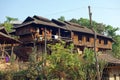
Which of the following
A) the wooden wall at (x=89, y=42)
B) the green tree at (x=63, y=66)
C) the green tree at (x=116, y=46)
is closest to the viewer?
the green tree at (x=63, y=66)

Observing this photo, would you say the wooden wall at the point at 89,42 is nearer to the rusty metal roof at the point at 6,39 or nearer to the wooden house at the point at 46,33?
the wooden house at the point at 46,33

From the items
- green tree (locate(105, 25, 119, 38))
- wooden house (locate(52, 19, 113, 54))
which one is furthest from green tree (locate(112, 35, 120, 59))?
wooden house (locate(52, 19, 113, 54))

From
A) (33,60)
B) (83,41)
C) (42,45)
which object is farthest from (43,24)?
(33,60)

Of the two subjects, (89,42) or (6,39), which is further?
(89,42)

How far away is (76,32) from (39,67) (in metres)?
20.8

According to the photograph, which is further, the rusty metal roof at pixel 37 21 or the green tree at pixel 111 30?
the green tree at pixel 111 30

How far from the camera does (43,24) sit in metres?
38.4

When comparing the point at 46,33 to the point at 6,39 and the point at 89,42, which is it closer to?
the point at 6,39

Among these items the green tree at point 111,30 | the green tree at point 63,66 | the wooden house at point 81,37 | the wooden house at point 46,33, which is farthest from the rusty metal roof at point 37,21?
the green tree at point 111,30

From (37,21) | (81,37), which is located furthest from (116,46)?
(37,21)

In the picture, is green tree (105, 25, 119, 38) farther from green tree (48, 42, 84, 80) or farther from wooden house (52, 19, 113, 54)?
green tree (48, 42, 84, 80)

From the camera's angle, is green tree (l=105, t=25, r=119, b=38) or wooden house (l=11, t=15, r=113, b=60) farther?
green tree (l=105, t=25, r=119, b=38)

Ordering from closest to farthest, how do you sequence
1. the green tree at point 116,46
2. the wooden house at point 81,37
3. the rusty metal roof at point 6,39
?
the rusty metal roof at point 6,39 < the wooden house at point 81,37 < the green tree at point 116,46

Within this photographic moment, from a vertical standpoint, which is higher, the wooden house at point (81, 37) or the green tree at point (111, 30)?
the green tree at point (111, 30)
